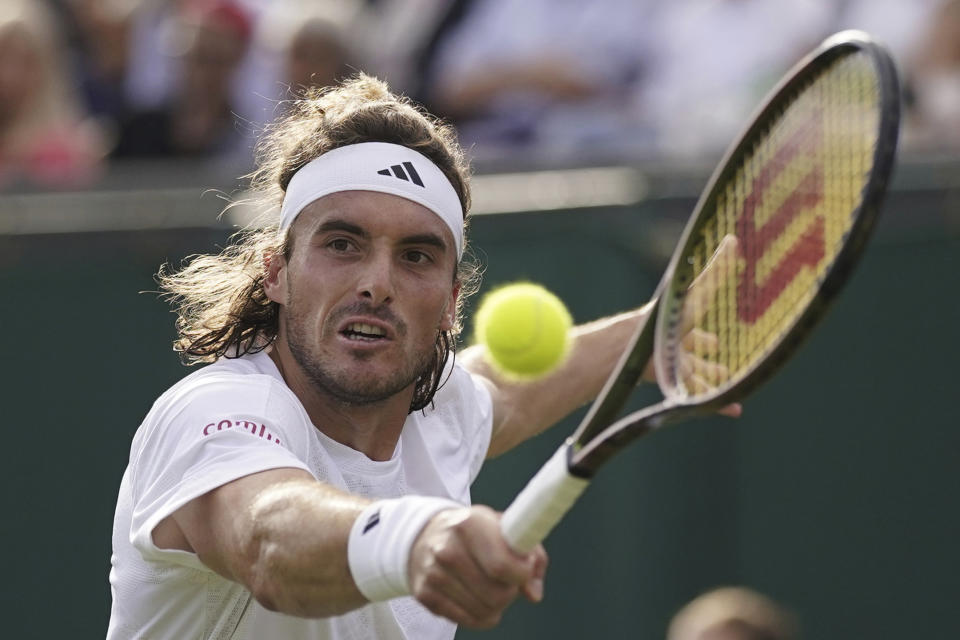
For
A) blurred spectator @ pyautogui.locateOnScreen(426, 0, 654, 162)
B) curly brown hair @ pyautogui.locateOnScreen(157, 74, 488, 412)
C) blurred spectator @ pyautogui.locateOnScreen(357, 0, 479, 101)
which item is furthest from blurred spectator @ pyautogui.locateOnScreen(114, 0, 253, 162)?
curly brown hair @ pyautogui.locateOnScreen(157, 74, 488, 412)

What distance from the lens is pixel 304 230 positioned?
12.9 feet

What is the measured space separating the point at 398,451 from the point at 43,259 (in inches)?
118

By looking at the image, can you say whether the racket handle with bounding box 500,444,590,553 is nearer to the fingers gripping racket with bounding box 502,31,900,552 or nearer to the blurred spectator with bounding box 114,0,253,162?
the fingers gripping racket with bounding box 502,31,900,552

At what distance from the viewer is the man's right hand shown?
2.64 metres

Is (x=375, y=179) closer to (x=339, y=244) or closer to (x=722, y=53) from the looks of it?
(x=339, y=244)

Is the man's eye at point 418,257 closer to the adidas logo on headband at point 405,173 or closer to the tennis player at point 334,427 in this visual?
the tennis player at point 334,427

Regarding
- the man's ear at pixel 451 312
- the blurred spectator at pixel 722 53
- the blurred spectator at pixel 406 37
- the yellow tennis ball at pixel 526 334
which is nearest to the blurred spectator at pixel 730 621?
the yellow tennis ball at pixel 526 334

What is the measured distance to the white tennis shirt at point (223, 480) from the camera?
3262 mm

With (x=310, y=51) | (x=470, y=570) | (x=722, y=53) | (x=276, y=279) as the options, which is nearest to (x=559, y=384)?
(x=276, y=279)

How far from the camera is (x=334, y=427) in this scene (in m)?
3.89

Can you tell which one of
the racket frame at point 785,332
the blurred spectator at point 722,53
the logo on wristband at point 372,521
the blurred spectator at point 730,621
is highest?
the blurred spectator at point 722,53

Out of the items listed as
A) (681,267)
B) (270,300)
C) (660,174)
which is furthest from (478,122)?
(681,267)

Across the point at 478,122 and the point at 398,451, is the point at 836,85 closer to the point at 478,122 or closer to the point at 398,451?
the point at 398,451

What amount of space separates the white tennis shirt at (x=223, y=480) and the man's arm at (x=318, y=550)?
4 centimetres
